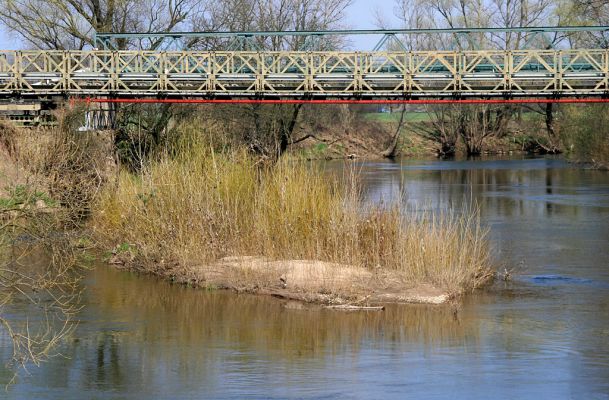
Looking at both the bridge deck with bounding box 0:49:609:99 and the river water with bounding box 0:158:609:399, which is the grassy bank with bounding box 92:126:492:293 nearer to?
the river water with bounding box 0:158:609:399

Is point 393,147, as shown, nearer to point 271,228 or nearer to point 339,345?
point 271,228

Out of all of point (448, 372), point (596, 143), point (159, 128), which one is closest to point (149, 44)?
point (159, 128)

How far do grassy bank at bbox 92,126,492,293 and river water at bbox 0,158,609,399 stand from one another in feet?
2.59

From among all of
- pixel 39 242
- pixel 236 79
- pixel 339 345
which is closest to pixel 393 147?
pixel 236 79

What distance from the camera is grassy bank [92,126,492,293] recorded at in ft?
64.0

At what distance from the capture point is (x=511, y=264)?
897 inches

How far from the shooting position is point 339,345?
53.4 ft

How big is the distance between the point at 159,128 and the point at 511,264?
22495mm

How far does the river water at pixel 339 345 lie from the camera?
1398 centimetres

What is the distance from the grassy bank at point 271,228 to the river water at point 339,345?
789 millimetres

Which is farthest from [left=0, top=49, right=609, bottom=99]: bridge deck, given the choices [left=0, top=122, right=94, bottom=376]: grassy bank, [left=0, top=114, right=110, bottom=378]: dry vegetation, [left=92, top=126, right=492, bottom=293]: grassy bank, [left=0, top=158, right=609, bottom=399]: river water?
[left=0, top=158, right=609, bottom=399]: river water

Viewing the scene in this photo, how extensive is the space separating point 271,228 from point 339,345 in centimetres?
505

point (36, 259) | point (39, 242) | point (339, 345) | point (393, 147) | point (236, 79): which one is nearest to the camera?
point (39, 242)

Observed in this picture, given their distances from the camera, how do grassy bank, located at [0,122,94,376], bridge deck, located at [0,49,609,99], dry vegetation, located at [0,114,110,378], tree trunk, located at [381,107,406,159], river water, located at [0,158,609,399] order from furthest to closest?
tree trunk, located at [381,107,406,159]
bridge deck, located at [0,49,609,99]
dry vegetation, located at [0,114,110,378]
grassy bank, located at [0,122,94,376]
river water, located at [0,158,609,399]
